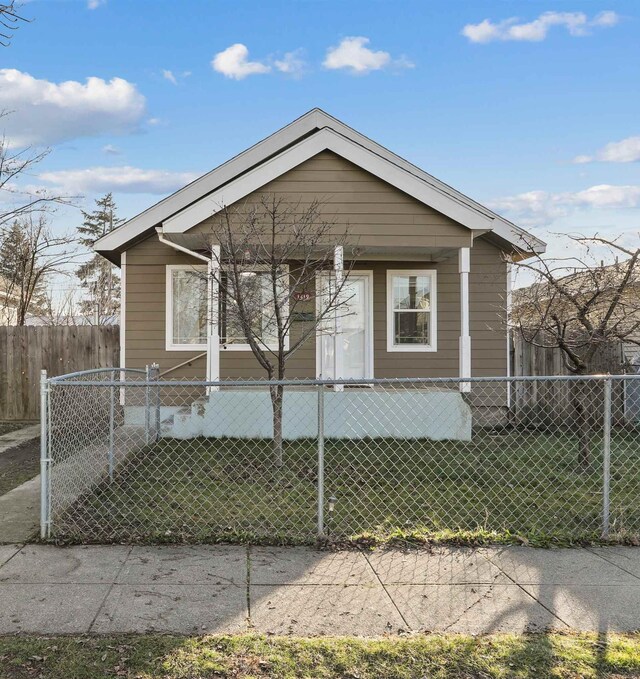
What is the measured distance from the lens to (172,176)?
34969mm

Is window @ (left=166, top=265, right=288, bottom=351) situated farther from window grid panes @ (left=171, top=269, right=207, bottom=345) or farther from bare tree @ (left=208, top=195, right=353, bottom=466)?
bare tree @ (left=208, top=195, right=353, bottom=466)

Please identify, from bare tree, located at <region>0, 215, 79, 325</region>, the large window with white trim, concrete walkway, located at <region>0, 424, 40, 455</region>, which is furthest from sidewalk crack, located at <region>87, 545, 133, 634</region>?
bare tree, located at <region>0, 215, 79, 325</region>

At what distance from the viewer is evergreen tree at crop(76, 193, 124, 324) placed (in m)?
30.5

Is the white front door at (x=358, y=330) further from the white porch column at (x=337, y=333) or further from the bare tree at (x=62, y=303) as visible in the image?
the bare tree at (x=62, y=303)

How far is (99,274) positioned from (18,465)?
1210 inches

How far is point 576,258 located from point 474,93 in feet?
24.4

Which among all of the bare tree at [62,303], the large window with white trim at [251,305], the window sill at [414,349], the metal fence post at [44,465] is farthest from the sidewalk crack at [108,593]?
the bare tree at [62,303]

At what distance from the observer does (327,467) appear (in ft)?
23.0

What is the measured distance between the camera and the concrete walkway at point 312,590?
3.20 m

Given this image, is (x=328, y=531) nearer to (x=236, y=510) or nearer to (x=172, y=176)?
(x=236, y=510)

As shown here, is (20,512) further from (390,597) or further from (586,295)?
(586,295)

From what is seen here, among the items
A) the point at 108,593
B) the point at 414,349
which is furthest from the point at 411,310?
the point at 108,593

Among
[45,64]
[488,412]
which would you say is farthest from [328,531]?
[45,64]

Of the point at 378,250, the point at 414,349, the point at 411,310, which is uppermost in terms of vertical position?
the point at 378,250
